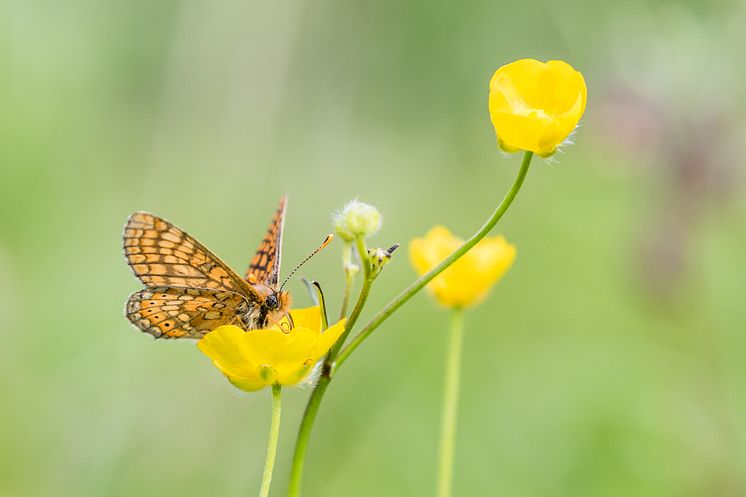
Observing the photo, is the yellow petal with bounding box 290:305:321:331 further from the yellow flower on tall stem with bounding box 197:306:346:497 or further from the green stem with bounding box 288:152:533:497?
the green stem with bounding box 288:152:533:497

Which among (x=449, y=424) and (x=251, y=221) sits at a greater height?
(x=251, y=221)

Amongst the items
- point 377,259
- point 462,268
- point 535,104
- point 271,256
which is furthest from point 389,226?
point 377,259

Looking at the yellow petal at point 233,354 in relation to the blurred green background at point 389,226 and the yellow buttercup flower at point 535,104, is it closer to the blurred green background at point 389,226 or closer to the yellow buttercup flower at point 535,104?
the yellow buttercup flower at point 535,104

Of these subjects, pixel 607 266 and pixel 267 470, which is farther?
pixel 607 266

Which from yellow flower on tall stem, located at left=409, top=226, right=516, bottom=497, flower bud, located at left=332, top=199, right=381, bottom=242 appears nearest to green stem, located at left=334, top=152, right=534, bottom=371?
flower bud, located at left=332, top=199, right=381, bottom=242

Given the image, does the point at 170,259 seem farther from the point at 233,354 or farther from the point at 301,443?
the point at 301,443

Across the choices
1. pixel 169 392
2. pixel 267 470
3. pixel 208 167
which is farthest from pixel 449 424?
pixel 208 167

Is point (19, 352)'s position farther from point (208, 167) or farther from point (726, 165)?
point (726, 165)
